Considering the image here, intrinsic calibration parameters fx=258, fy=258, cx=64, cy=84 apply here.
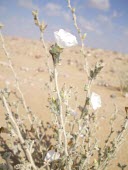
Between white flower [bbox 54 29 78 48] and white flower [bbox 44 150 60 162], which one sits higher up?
white flower [bbox 54 29 78 48]

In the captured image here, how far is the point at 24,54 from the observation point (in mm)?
12961

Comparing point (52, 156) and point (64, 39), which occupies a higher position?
point (64, 39)

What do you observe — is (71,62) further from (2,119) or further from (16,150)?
(16,150)

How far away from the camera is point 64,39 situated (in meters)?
1.32

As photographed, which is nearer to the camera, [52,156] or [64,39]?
[64,39]

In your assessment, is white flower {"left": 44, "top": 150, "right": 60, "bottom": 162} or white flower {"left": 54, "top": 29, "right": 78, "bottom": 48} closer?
white flower {"left": 54, "top": 29, "right": 78, "bottom": 48}

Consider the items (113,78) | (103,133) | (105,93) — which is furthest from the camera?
(113,78)

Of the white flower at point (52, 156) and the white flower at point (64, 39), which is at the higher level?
the white flower at point (64, 39)

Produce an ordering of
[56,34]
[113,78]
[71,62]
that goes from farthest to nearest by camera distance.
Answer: [71,62] < [113,78] < [56,34]

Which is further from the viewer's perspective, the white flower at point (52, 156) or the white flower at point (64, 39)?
the white flower at point (52, 156)

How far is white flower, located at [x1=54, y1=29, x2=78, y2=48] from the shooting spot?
4.30 ft

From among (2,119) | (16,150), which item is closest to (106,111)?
(2,119)

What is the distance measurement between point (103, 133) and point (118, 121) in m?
0.53

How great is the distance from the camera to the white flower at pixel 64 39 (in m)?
1.31
